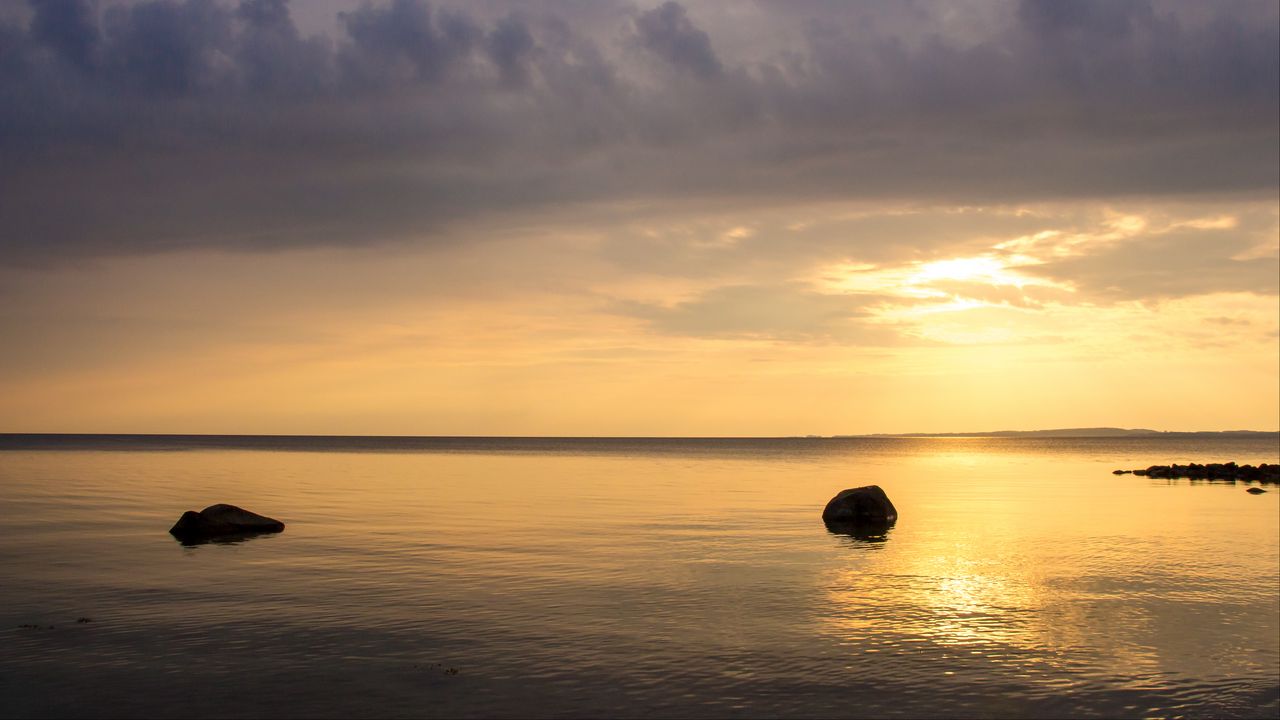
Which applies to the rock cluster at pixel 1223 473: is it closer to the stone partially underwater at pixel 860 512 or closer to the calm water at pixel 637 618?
the calm water at pixel 637 618

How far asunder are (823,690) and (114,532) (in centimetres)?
3763

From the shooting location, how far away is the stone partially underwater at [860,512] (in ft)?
158

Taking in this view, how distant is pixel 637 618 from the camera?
2425cm

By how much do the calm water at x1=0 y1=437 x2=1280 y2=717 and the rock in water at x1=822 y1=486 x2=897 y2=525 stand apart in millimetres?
1511

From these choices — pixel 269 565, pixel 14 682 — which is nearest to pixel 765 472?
pixel 269 565

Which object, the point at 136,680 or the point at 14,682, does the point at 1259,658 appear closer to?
the point at 136,680

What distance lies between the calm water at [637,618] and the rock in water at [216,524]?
4.87ft

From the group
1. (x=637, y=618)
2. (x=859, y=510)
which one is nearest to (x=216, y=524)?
(x=637, y=618)

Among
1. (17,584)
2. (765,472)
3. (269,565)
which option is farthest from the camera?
(765,472)

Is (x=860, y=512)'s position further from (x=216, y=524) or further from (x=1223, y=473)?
(x=1223, y=473)

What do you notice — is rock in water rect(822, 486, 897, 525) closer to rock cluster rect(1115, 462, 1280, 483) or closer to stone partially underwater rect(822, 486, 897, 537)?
stone partially underwater rect(822, 486, 897, 537)

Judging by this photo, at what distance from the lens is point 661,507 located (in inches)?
2372

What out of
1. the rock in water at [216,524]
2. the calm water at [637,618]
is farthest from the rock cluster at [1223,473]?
the rock in water at [216,524]

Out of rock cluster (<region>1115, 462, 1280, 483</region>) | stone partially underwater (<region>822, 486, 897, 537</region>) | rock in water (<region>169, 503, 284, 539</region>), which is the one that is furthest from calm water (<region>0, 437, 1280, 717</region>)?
rock cluster (<region>1115, 462, 1280, 483</region>)
